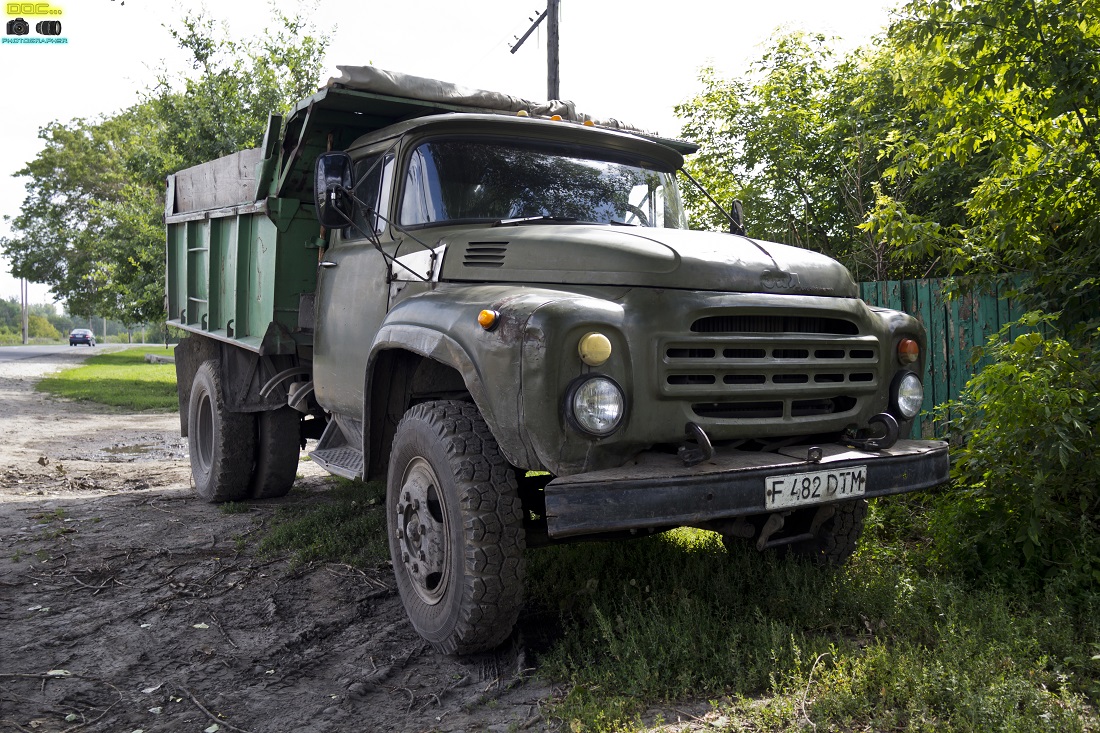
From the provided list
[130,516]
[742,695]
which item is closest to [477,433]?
[742,695]

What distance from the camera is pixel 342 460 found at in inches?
200

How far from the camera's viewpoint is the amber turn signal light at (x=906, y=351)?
421 cm

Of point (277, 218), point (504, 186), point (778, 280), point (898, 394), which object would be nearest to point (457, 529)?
point (778, 280)

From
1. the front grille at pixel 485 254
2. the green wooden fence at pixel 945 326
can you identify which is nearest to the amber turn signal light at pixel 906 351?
the front grille at pixel 485 254

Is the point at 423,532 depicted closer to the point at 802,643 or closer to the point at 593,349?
the point at 593,349

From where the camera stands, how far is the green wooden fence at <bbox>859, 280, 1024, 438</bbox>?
22.6 ft

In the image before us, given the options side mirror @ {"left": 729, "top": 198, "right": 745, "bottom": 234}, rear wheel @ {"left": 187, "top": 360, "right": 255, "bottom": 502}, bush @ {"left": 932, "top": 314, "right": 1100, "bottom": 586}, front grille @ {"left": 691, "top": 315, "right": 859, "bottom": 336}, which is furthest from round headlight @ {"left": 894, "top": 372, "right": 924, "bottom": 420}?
rear wheel @ {"left": 187, "top": 360, "right": 255, "bottom": 502}

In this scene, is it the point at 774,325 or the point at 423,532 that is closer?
the point at 774,325

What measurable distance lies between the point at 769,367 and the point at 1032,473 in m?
1.79

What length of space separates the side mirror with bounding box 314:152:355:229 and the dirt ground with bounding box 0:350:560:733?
1.98 meters

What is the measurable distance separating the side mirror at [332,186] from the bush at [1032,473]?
3.39 metres

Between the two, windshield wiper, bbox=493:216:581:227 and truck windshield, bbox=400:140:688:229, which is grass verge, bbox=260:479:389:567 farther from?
windshield wiper, bbox=493:216:581:227

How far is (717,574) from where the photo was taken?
4.43 meters

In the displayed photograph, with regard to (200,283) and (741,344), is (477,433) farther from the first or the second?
(200,283)
